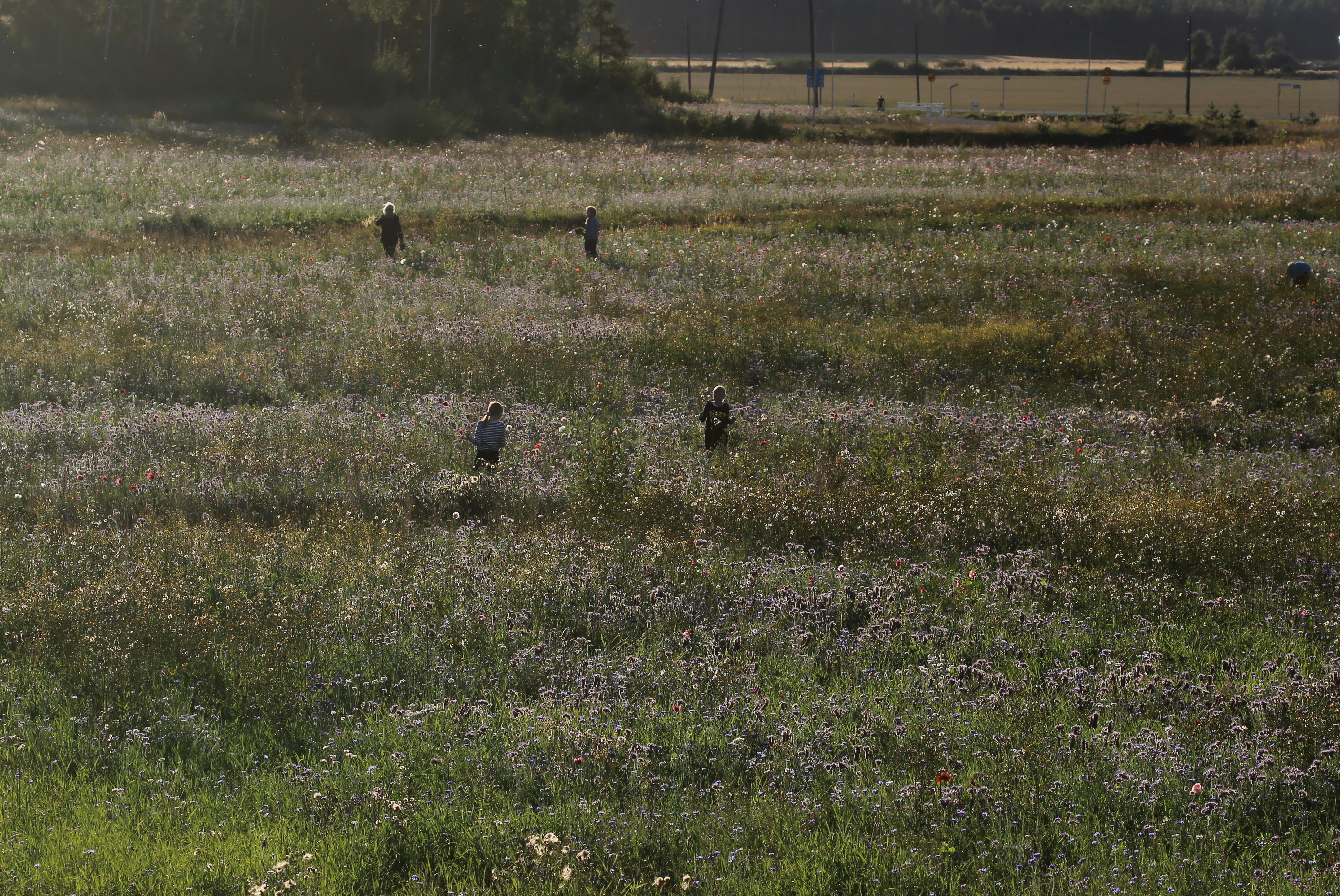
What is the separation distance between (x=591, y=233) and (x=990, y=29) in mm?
186857

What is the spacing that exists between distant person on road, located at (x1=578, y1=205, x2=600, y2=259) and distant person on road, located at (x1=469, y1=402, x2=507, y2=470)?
38.9ft

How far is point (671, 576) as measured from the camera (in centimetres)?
843

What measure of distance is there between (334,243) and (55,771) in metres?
20.3

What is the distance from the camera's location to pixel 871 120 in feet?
199

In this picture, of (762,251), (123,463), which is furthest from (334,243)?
(123,463)

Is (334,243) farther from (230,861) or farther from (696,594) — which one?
(230,861)

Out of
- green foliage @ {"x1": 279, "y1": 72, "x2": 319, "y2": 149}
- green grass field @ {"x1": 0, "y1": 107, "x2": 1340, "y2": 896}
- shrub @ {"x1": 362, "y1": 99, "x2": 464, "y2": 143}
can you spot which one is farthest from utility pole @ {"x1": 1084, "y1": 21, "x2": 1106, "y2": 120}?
green grass field @ {"x1": 0, "y1": 107, "x2": 1340, "y2": 896}

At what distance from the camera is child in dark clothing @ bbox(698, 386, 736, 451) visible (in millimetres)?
11812

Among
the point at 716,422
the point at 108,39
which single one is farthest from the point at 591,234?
the point at 108,39

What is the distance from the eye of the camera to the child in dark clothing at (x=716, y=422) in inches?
465

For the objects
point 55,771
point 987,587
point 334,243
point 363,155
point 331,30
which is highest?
point 331,30

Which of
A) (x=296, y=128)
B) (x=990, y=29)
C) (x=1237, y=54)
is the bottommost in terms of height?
(x=296, y=128)

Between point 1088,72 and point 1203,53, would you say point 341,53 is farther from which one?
point 1203,53

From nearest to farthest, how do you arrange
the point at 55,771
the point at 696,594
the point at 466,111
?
the point at 55,771
the point at 696,594
the point at 466,111
